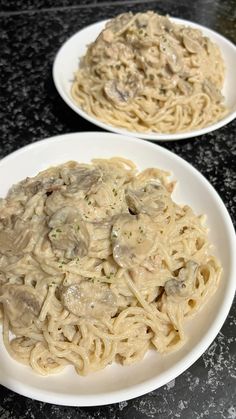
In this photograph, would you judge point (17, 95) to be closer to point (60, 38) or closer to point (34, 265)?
point (60, 38)

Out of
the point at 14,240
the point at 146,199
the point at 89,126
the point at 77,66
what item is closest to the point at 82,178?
the point at 146,199

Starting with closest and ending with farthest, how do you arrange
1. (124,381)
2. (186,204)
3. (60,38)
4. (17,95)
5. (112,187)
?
(124,381) → (112,187) → (186,204) → (17,95) → (60,38)

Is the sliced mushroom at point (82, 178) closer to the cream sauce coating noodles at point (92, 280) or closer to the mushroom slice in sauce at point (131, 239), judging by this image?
the cream sauce coating noodles at point (92, 280)

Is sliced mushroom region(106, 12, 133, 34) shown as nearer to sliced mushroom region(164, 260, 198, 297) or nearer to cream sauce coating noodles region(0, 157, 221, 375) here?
cream sauce coating noodles region(0, 157, 221, 375)

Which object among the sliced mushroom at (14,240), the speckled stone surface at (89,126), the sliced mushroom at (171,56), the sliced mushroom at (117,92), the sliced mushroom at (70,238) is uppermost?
the sliced mushroom at (171,56)

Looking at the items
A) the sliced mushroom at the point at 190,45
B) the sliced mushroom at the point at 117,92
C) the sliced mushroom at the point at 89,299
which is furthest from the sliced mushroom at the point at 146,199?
the sliced mushroom at the point at 190,45

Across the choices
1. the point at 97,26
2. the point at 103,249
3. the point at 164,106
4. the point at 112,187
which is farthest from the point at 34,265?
the point at 97,26
